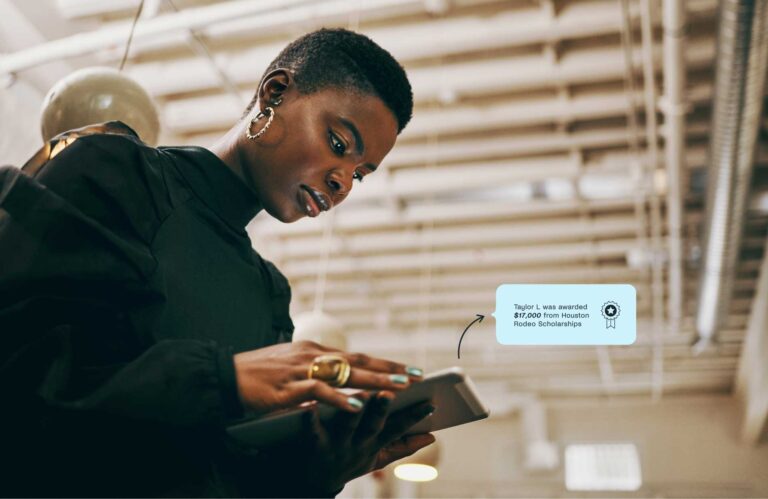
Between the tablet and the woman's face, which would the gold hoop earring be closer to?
the woman's face

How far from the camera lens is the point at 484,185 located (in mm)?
5332

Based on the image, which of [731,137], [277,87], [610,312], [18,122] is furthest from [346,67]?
[18,122]

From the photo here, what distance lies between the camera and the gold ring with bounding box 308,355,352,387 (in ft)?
2.52

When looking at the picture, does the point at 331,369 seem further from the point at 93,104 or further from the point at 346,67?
the point at 93,104

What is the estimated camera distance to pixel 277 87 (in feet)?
4.22

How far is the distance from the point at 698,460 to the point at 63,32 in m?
8.50

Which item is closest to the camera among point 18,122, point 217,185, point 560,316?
point 217,185

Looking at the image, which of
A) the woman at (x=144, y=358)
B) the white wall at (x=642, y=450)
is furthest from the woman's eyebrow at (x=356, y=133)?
the white wall at (x=642, y=450)

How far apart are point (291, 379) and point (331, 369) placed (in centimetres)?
4

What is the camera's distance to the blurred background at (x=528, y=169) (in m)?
3.96

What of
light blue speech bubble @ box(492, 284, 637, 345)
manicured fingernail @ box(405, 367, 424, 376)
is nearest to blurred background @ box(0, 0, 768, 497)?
light blue speech bubble @ box(492, 284, 637, 345)

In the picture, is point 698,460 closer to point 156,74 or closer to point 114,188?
point 156,74

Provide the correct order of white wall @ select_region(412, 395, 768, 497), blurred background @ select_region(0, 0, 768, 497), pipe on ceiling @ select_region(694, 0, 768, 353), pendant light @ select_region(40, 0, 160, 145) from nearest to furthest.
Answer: pendant light @ select_region(40, 0, 160, 145) < pipe on ceiling @ select_region(694, 0, 768, 353) < blurred background @ select_region(0, 0, 768, 497) < white wall @ select_region(412, 395, 768, 497)

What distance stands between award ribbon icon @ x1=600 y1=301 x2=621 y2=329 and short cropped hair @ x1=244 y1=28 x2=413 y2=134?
621 mm
